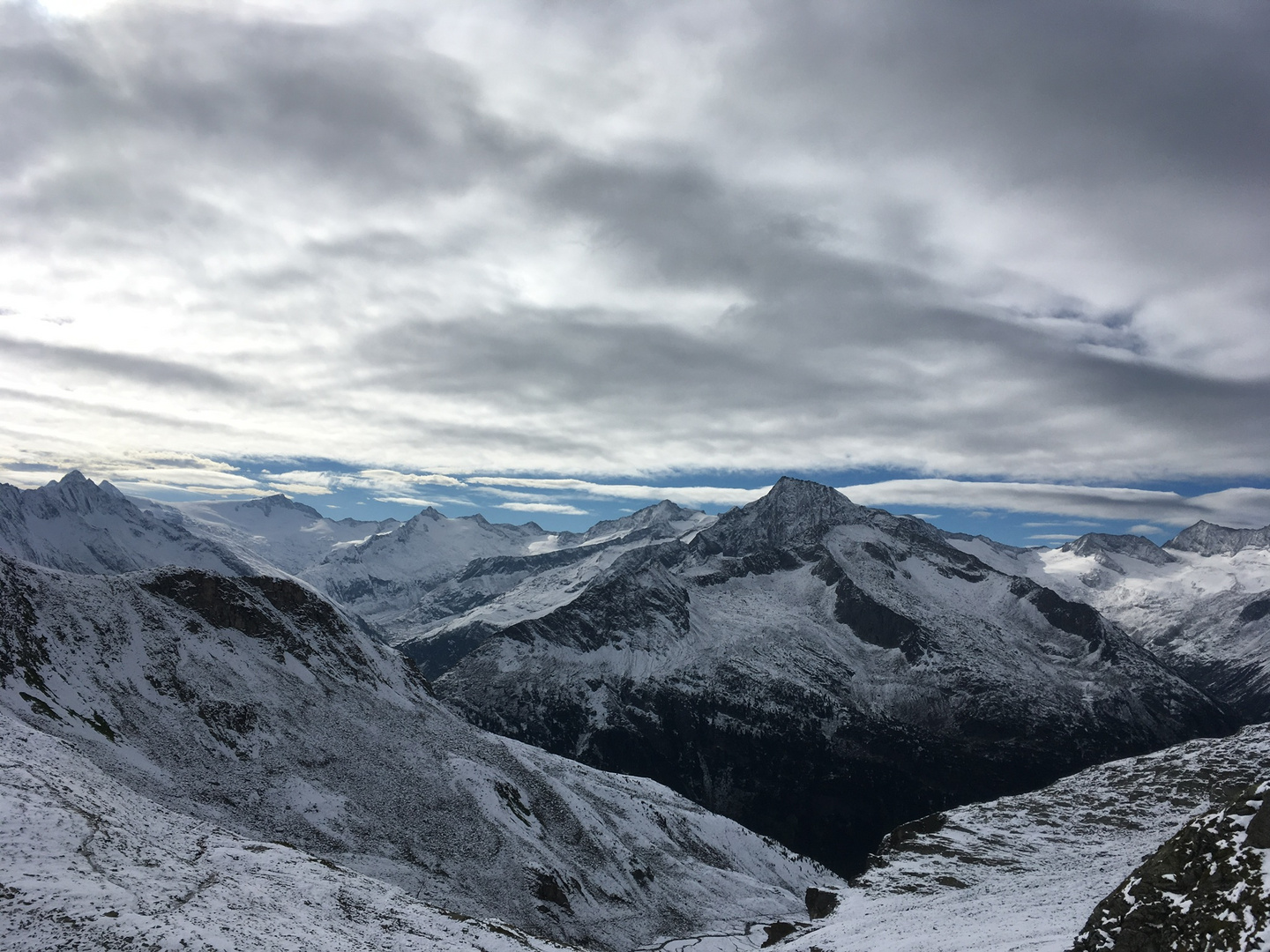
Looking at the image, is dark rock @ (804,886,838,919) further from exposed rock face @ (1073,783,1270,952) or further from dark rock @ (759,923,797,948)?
exposed rock face @ (1073,783,1270,952)

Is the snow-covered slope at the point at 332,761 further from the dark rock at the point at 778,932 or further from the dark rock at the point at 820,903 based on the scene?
the dark rock at the point at 778,932

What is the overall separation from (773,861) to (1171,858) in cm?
11606

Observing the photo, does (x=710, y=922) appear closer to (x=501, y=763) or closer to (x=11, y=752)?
(x=501, y=763)

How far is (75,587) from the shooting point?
9556 cm

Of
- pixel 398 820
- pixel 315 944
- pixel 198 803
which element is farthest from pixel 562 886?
pixel 315 944

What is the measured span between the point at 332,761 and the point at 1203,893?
91.1m

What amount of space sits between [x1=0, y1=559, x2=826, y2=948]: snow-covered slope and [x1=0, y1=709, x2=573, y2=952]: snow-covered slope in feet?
52.3

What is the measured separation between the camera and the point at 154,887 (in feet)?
127

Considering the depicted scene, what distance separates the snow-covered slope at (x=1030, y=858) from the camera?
176ft

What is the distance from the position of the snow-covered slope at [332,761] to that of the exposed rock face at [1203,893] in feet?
204

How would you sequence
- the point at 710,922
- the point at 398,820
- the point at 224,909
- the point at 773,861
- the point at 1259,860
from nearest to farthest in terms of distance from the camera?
1. the point at 1259,860
2. the point at 224,909
3. the point at 398,820
4. the point at 710,922
5. the point at 773,861

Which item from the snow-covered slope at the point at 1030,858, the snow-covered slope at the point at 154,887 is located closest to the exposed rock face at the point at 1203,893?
the snow-covered slope at the point at 1030,858

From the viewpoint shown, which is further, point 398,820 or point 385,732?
point 385,732

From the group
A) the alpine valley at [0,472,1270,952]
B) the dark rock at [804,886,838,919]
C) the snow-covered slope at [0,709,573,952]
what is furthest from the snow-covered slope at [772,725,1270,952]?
the snow-covered slope at [0,709,573,952]
